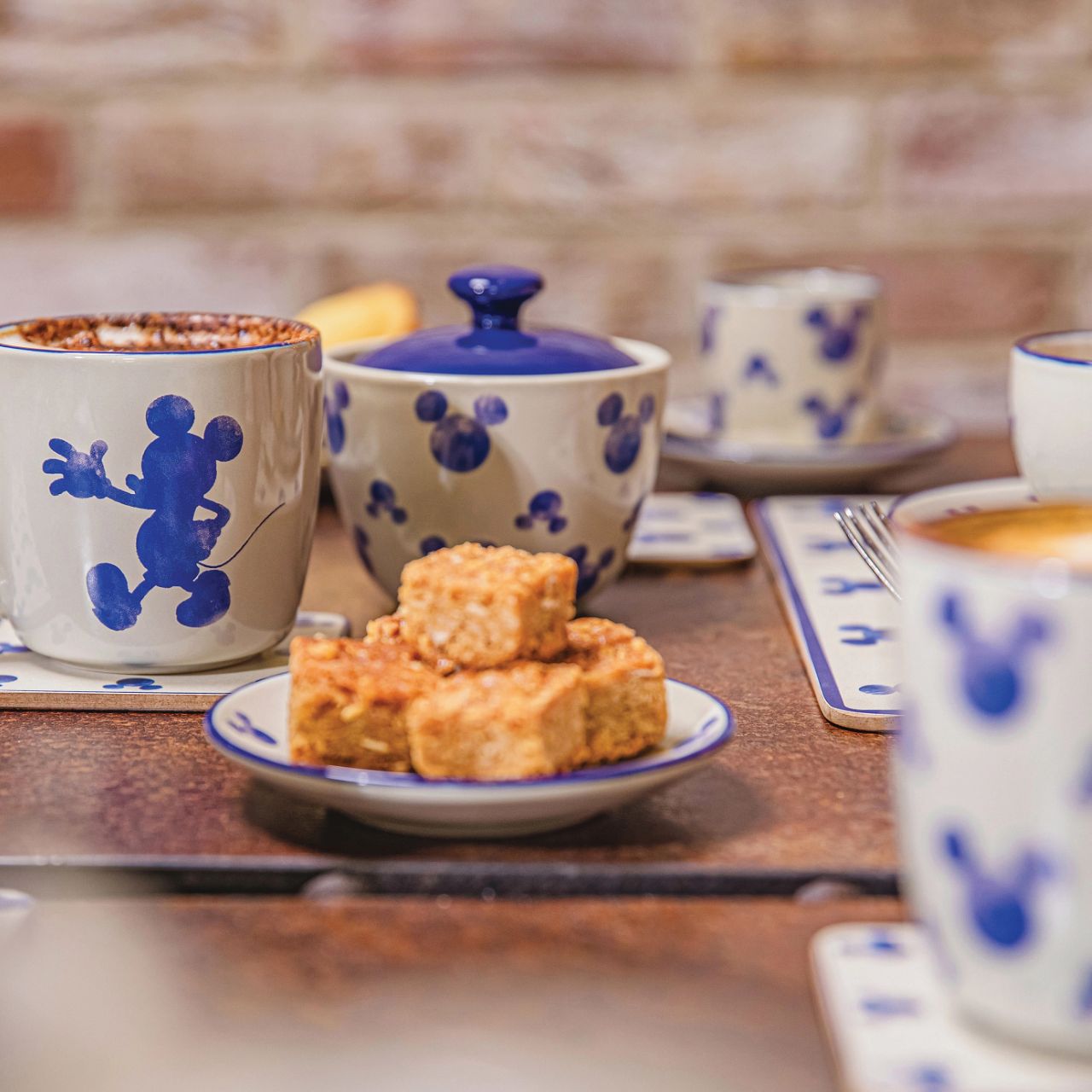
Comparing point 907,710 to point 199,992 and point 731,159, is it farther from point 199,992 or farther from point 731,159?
point 731,159

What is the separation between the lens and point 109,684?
68cm

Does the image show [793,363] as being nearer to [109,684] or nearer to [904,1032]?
[109,684]

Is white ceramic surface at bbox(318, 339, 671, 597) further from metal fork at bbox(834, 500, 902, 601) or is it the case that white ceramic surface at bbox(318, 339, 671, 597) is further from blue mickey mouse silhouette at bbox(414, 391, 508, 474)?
metal fork at bbox(834, 500, 902, 601)

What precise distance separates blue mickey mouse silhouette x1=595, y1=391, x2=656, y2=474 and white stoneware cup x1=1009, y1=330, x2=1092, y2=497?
0.18m

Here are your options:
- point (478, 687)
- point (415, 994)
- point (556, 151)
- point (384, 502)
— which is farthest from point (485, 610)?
point (556, 151)

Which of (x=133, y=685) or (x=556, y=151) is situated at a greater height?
(x=556, y=151)

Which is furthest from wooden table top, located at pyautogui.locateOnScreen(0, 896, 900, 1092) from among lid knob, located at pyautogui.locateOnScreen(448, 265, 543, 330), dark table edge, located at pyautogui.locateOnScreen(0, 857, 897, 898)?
lid knob, located at pyautogui.locateOnScreen(448, 265, 543, 330)

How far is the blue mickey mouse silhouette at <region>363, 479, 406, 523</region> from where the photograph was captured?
79cm

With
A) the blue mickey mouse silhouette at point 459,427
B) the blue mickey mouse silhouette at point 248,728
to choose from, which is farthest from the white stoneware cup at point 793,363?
the blue mickey mouse silhouette at point 248,728

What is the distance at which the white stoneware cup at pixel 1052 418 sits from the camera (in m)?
0.74

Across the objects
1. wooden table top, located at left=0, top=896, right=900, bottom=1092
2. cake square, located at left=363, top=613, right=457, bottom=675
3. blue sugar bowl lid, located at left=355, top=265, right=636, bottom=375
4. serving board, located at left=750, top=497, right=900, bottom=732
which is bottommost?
serving board, located at left=750, top=497, right=900, bottom=732

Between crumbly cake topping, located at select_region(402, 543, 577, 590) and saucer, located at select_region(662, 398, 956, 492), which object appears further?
saucer, located at select_region(662, 398, 956, 492)

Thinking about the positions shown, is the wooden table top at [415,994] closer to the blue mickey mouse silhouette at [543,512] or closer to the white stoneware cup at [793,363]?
the blue mickey mouse silhouette at [543,512]

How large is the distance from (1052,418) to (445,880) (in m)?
0.40
